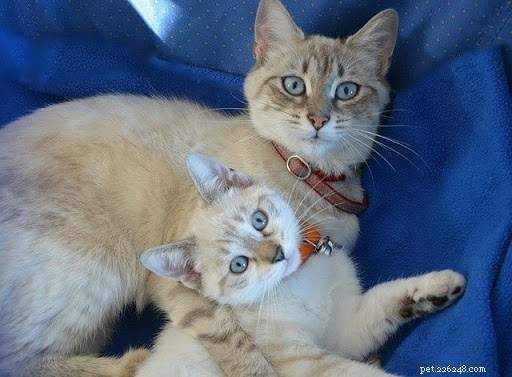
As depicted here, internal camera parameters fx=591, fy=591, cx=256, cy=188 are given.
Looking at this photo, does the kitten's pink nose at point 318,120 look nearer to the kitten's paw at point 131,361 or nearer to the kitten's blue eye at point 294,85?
the kitten's blue eye at point 294,85

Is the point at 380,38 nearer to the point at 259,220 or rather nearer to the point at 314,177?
the point at 314,177

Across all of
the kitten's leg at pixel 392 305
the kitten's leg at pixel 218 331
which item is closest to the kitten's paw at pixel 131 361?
the kitten's leg at pixel 218 331

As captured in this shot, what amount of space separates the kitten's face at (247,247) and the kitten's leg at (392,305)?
0.68 feet

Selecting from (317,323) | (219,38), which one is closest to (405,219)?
(317,323)

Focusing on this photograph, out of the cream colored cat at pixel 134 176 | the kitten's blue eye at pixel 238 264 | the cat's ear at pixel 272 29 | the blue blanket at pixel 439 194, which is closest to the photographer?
the blue blanket at pixel 439 194

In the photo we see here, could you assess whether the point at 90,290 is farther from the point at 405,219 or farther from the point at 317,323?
the point at 405,219

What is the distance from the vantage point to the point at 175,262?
4.36 ft

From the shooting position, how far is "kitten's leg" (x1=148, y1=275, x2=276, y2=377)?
4.26 ft

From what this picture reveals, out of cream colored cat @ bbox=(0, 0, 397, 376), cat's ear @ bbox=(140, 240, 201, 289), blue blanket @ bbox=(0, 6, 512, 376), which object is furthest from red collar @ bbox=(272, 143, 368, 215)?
cat's ear @ bbox=(140, 240, 201, 289)

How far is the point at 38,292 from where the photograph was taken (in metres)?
1.42

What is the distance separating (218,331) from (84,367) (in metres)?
0.36

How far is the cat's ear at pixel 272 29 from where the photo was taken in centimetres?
154

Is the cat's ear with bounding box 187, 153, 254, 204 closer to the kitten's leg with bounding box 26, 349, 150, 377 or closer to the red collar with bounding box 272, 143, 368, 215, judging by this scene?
the red collar with bounding box 272, 143, 368, 215

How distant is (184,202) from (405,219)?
0.58 m
